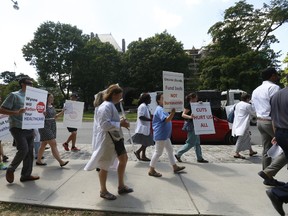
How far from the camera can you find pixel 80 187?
5.55 metres

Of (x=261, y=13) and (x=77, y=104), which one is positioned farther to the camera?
(x=261, y=13)

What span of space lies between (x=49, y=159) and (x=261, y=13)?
3611cm

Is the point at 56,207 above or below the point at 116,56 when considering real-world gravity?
below

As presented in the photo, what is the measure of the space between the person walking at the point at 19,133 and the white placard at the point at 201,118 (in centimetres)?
384

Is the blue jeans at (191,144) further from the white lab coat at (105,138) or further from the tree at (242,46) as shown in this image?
the tree at (242,46)

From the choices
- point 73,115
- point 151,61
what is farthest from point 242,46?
point 73,115

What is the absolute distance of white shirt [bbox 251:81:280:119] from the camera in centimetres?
568

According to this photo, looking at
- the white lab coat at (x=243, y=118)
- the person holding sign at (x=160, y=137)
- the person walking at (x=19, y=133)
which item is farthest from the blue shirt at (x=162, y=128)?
the white lab coat at (x=243, y=118)

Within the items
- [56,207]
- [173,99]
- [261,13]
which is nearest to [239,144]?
[173,99]

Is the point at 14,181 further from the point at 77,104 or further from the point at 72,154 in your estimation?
the point at 77,104

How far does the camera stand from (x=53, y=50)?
2140 inches

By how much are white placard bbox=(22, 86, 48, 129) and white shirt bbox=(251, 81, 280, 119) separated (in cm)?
403

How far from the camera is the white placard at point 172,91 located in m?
6.27

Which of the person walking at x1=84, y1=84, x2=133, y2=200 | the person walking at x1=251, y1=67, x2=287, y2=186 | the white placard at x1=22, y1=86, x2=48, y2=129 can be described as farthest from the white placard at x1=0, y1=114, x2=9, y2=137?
the person walking at x1=251, y1=67, x2=287, y2=186
